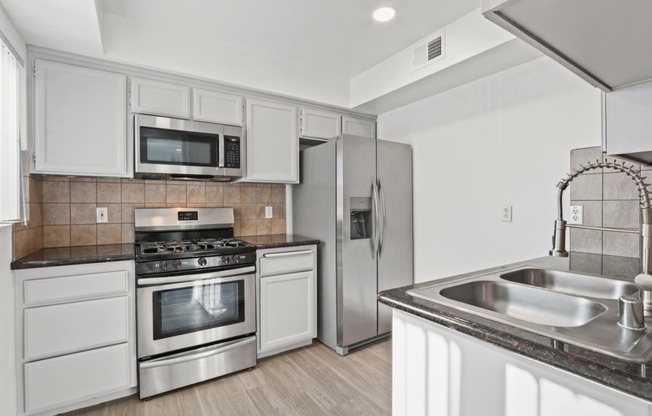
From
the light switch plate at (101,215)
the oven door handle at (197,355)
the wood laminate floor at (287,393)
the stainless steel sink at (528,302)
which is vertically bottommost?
the wood laminate floor at (287,393)

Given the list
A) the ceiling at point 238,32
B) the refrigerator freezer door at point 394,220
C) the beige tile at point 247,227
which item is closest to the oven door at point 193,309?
the beige tile at point 247,227

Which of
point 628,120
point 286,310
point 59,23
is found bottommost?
point 286,310

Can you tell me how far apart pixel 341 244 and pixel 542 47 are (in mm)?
2154

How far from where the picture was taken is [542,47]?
0.69m

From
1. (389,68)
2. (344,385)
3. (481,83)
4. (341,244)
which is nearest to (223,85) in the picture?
(389,68)

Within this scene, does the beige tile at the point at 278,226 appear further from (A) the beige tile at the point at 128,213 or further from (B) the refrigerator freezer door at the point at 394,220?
(A) the beige tile at the point at 128,213

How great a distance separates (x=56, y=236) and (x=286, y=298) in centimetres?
174

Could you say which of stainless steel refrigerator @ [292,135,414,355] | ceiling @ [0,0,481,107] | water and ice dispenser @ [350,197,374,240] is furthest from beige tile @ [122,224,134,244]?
water and ice dispenser @ [350,197,374,240]

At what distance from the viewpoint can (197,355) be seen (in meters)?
2.26

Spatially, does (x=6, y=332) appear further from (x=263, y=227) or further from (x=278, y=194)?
(x=278, y=194)

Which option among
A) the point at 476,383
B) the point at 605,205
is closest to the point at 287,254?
the point at 476,383

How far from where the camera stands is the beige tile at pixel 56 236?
92.0 inches

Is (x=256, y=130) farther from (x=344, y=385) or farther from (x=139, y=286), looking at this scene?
(x=344, y=385)

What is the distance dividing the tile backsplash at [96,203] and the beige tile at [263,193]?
153mm
